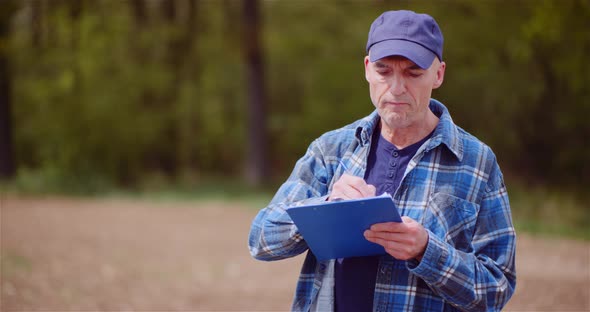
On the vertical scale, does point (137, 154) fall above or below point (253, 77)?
below

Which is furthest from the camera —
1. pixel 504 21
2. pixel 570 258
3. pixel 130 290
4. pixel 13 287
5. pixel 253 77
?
pixel 253 77

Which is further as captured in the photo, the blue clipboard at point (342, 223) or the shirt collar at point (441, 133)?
the shirt collar at point (441, 133)

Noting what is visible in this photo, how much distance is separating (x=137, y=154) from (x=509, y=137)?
992 cm

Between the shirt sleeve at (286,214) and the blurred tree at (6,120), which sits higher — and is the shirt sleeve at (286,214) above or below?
above

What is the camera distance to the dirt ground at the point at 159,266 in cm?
735

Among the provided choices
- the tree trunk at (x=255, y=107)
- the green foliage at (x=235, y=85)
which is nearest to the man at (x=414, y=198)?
the green foliage at (x=235, y=85)

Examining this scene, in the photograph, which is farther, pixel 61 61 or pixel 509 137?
pixel 61 61

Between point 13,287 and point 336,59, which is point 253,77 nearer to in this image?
point 336,59

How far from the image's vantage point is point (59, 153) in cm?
1869

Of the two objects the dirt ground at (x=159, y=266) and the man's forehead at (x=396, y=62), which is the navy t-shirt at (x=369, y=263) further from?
the dirt ground at (x=159, y=266)

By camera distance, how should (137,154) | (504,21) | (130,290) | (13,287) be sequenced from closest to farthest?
A: (13,287), (130,290), (504,21), (137,154)

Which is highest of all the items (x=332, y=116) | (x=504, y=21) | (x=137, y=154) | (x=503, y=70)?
(x=504, y=21)

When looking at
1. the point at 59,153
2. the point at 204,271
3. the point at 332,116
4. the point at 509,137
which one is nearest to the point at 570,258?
the point at 204,271

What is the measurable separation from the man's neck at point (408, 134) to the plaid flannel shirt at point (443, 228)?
0.18 feet
